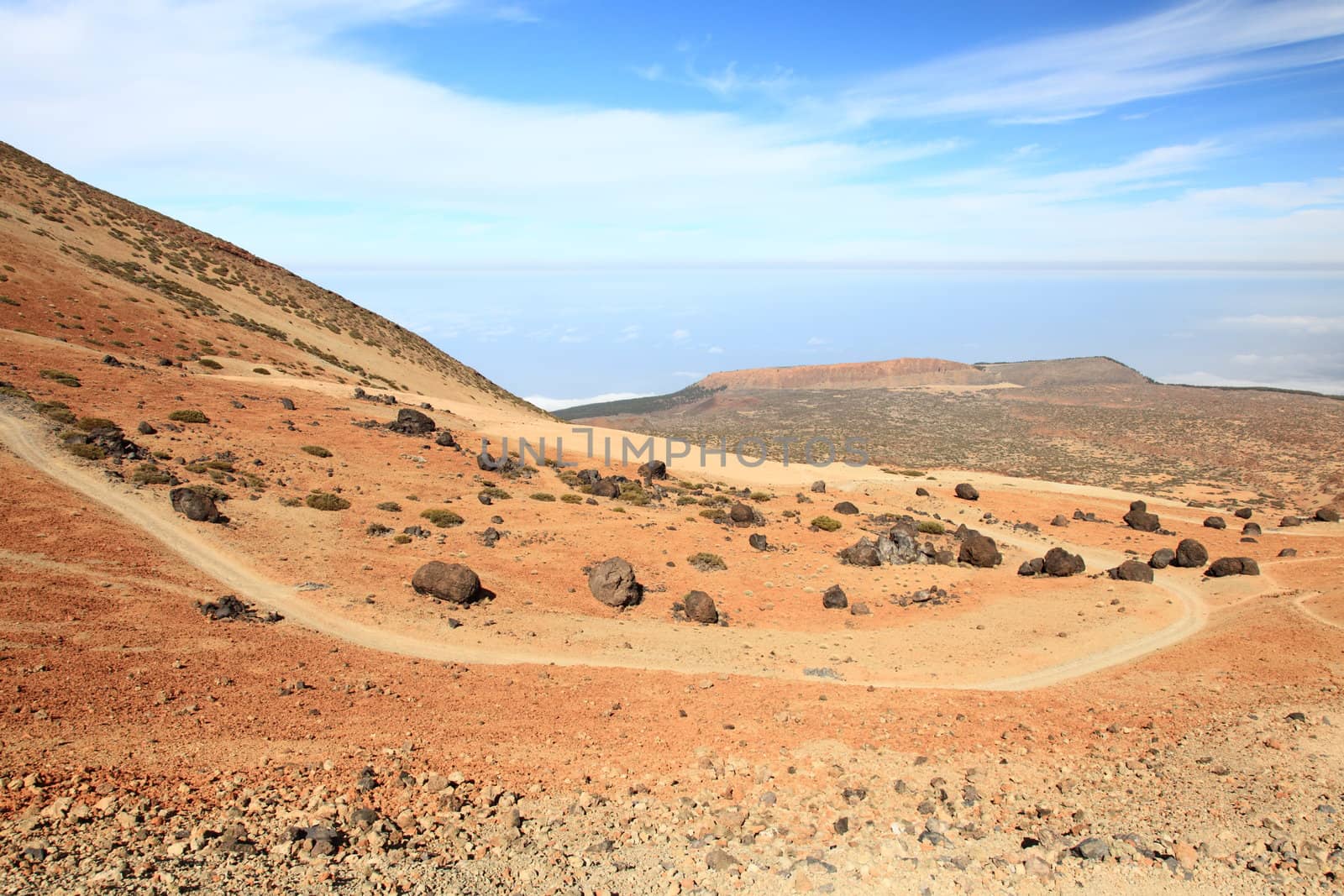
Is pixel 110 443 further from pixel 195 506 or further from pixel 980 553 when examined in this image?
pixel 980 553

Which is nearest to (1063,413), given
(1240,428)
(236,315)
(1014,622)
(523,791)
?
(1240,428)

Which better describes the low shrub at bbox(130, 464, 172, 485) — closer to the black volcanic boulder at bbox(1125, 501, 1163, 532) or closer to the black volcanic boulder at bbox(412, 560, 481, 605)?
the black volcanic boulder at bbox(412, 560, 481, 605)

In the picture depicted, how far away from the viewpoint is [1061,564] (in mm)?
29078

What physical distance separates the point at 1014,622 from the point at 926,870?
15.6 meters

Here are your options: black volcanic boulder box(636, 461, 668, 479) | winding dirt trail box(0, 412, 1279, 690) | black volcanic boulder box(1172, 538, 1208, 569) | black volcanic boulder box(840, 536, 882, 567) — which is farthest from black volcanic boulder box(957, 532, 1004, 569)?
black volcanic boulder box(636, 461, 668, 479)

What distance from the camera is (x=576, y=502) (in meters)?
33.9

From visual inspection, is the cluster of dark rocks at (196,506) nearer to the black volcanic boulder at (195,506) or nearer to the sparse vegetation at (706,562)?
the black volcanic boulder at (195,506)

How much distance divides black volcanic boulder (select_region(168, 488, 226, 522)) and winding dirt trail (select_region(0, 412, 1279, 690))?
0.43 metres

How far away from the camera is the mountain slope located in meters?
46.6

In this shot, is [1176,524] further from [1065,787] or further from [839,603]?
[1065,787]

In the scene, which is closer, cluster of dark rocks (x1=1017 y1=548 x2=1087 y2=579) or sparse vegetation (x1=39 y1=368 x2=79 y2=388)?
cluster of dark rocks (x1=1017 y1=548 x2=1087 y2=579)

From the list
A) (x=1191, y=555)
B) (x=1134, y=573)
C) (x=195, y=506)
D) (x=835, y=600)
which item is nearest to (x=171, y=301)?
(x=195, y=506)

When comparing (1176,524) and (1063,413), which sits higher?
(1063,413)


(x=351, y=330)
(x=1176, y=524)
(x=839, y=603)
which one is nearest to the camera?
(x=839, y=603)
